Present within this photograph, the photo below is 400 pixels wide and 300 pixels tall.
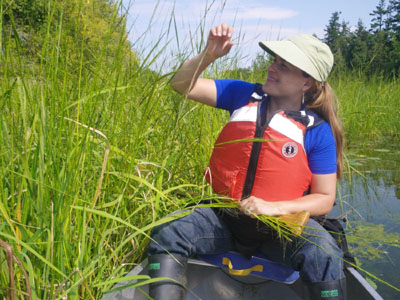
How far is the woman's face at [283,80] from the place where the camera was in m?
1.81

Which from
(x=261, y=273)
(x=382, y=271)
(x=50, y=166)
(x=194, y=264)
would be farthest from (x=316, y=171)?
(x=50, y=166)

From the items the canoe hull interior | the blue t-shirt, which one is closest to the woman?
the blue t-shirt

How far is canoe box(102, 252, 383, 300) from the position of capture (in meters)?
1.79

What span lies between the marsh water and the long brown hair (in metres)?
0.39

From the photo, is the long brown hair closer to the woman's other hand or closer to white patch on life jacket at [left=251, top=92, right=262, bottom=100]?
white patch on life jacket at [left=251, top=92, right=262, bottom=100]

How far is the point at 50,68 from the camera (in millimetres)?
1197

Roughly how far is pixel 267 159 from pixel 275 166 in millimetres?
46

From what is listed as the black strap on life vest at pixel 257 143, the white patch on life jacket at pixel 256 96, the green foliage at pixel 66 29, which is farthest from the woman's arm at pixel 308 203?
the green foliage at pixel 66 29

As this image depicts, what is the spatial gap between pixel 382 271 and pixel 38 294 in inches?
76.0

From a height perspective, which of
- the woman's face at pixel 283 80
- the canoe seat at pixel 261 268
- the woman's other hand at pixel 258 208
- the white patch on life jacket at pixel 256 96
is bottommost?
the canoe seat at pixel 261 268

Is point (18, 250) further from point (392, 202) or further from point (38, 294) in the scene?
point (392, 202)

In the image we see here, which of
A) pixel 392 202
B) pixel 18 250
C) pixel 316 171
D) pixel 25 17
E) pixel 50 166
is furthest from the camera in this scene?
pixel 392 202

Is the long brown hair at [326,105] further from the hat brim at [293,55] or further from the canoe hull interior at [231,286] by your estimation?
the canoe hull interior at [231,286]

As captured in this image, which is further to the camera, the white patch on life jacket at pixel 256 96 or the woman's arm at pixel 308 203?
the white patch on life jacket at pixel 256 96
